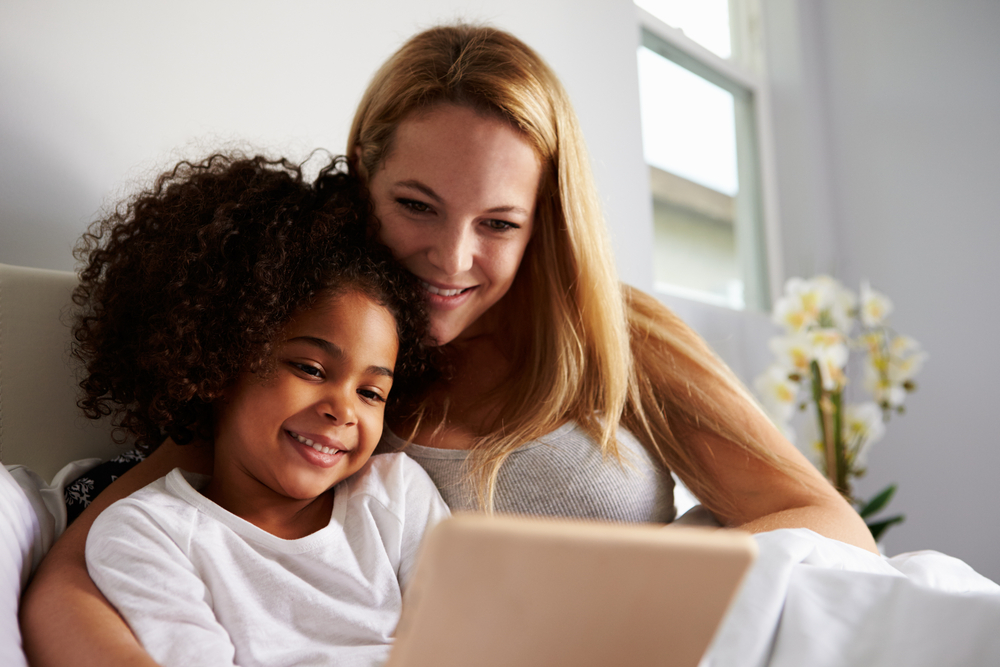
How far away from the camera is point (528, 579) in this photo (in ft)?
1.29

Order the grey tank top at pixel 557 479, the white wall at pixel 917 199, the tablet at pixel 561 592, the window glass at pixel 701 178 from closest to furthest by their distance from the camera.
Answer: the tablet at pixel 561 592
the grey tank top at pixel 557 479
the white wall at pixel 917 199
the window glass at pixel 701 178

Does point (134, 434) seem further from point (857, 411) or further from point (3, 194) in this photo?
point (857, 411)

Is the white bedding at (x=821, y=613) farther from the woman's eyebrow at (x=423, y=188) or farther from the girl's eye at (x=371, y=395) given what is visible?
the woman's eyebrow at (x=423, y=188)

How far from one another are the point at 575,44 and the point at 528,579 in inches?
78.9

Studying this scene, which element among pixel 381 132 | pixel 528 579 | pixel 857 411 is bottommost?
pixel 857 411

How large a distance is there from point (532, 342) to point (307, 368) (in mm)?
466

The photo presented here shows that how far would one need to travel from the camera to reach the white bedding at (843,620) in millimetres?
607

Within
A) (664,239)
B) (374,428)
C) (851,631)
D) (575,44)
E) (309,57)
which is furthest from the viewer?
(664,239)

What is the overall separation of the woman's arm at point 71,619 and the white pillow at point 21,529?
0.02 metres

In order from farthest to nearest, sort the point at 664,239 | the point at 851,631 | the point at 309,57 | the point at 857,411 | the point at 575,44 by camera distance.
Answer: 1. the point at 664,239
2. the point at 857,411
3. the point at 575,44
4. the point at 309,57
5. the point at 851,631

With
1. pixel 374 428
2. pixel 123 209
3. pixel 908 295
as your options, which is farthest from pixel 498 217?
pixel 908 295

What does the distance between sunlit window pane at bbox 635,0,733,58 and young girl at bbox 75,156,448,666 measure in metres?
2.10

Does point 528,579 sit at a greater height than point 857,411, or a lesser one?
greater

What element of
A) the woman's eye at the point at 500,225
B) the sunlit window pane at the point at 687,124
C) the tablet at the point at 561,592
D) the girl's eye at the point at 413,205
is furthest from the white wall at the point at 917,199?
the tablet at the point at 561,592
